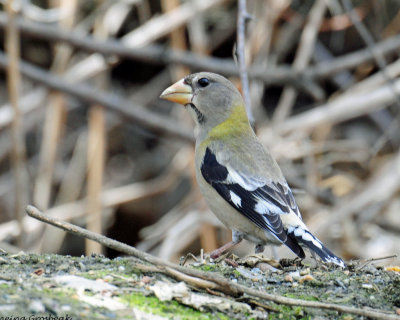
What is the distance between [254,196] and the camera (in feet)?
→ 13.2

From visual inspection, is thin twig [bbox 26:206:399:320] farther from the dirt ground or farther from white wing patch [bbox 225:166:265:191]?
white wing patch [bbox 225:166:265:191]

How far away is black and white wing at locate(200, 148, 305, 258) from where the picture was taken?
12.6 ft

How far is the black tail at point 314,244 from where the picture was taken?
3.41 m

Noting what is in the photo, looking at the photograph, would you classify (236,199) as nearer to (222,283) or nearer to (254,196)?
(254,196)

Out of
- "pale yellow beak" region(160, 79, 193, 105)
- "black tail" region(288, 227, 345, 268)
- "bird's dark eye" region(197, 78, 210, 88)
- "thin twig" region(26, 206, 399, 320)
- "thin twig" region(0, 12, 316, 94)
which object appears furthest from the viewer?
"thin twig" region(0, 12, 316, 94)

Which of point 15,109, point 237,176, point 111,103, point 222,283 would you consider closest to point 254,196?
point 237,176

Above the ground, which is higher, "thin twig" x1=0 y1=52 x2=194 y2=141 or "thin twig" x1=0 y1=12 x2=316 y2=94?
"thin twig" x1=0 y1=12 x2=316 y2=94

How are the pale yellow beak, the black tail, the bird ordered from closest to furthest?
the black tail
the bird
the pale yellow beak

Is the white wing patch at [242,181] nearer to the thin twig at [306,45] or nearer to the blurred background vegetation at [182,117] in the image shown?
the blurred background vegetation at [182,117]

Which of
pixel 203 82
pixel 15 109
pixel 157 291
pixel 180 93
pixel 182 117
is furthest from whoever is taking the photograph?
pixel 182 117

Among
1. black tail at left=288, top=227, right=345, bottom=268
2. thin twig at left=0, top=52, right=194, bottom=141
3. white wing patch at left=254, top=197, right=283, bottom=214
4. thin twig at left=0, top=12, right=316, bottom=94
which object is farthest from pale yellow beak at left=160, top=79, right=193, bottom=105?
thin twig at left=0, top=12, right=316, bottom=94

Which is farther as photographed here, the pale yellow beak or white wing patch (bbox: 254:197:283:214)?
the pale yellow beak

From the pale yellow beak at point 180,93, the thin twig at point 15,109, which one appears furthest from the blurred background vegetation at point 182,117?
the pale yellow beak at point 180,93

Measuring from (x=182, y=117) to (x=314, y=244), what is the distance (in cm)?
377
